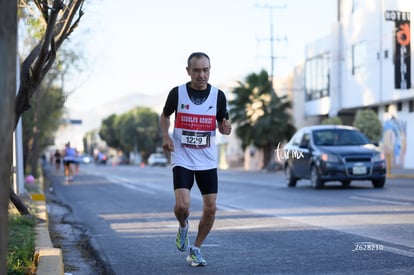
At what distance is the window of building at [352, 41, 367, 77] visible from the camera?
44.1 metres

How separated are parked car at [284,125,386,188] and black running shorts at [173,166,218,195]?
10.9 meters

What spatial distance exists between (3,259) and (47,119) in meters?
37.4

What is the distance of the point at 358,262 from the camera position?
656 centimetres

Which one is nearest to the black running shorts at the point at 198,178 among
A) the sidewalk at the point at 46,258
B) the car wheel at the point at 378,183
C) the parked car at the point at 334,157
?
the sidewalk at the point at 46,258

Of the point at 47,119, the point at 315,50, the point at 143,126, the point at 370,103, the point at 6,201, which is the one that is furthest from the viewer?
the point at 143,126

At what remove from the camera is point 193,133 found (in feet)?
21.7

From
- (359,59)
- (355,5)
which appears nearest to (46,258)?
(359,59)

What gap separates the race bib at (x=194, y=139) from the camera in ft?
21.7

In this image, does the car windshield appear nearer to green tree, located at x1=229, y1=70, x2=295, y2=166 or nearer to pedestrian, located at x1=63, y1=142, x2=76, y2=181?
pedestrian, located at x1=63, y1=142, x2=76, y2=181

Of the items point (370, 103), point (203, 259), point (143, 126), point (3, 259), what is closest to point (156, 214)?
point (203, 259)

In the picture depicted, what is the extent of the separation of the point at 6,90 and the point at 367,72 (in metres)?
41.7

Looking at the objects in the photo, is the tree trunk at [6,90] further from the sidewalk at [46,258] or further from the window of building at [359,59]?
the window of building at [359,59]

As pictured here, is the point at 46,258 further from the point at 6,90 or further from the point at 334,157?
the point at 334,157

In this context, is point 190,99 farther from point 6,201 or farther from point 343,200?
point 343,200
